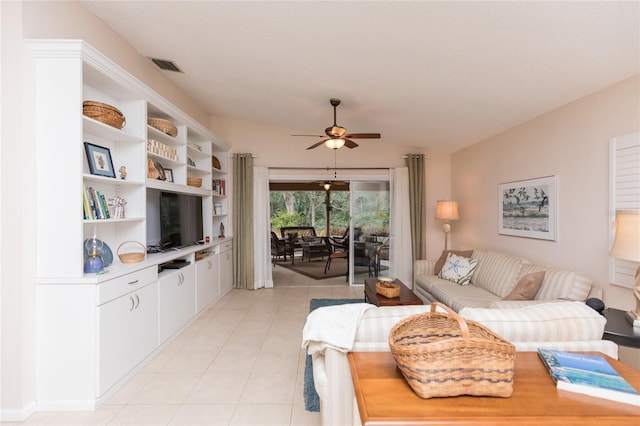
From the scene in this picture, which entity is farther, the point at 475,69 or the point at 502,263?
the point at 502,263

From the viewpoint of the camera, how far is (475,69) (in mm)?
2467

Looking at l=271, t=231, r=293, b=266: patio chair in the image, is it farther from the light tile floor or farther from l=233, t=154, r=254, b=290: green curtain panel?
the light tile floor

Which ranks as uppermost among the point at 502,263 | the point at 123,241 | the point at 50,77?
the point at 50,77

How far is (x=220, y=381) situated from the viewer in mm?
2400

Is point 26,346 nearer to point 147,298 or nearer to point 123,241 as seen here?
point 147,298

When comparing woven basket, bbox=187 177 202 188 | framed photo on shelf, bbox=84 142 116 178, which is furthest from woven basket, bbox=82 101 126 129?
woven basket, bbox=187 177 202 188

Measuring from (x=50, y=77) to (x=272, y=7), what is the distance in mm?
1613

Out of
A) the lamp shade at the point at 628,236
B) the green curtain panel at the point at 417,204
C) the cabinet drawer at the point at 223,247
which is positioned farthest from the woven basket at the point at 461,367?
the green curtain panel at the point at 417,204

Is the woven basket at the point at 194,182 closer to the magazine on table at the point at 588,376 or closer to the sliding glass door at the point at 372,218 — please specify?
the sliding glass door at the point at 372,218

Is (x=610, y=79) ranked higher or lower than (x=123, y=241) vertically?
higher

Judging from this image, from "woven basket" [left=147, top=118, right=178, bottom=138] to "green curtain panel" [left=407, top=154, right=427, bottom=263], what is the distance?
3761mm

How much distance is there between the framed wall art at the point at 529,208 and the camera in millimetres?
3112

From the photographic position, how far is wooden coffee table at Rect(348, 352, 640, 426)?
33.1 inches

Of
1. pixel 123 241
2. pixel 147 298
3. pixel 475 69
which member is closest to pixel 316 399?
pixel 147 298
